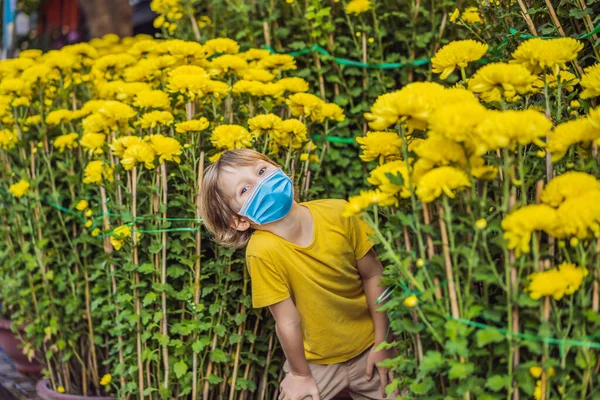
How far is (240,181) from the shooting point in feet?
8.13

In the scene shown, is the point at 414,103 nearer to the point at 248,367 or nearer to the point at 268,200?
the point at 268,200

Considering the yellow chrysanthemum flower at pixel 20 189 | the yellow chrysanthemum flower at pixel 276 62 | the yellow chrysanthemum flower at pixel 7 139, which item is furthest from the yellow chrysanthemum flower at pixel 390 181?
the yellow chrysanthemum flower at pixel 7 139

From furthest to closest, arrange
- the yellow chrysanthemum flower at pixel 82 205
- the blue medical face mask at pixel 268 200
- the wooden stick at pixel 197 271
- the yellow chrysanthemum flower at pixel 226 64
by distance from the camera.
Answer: the yellow chrysanthemum flower at pixel 82 205 < the yellow chrysanthemum flower at pixel 226 64 < the wooden stick at pixel 197 271 < the blue medical face mask at pixel 268 200

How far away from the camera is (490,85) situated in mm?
1848

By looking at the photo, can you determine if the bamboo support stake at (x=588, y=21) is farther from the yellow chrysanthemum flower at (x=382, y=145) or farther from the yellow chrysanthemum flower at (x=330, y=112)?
the yellow chrysanthemum flower at (x=330, y=112)

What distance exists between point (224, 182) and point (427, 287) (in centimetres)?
90

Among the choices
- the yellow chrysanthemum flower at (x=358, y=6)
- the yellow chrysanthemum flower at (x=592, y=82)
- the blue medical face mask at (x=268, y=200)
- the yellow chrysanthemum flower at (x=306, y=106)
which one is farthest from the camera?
the yellow chrysanthemum flower at (x=358, y=6)

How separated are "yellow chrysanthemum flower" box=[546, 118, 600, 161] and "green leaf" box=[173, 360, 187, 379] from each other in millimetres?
1719

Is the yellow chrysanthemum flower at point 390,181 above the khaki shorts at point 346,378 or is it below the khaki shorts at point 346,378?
above

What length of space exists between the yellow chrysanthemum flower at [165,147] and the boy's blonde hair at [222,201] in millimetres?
227

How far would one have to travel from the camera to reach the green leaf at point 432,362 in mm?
1752

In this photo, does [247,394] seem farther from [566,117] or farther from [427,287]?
[566,117]

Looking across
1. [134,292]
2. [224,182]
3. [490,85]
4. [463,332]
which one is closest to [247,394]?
[134,292]

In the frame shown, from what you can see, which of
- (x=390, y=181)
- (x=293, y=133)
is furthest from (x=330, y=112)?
(x=390, y=181)
